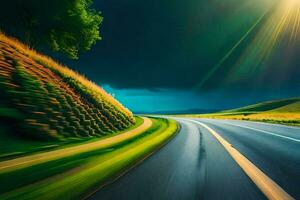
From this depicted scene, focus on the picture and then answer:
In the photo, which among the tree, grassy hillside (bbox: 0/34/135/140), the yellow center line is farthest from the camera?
the tree

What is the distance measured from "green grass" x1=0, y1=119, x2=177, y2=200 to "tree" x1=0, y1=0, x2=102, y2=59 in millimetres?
20306

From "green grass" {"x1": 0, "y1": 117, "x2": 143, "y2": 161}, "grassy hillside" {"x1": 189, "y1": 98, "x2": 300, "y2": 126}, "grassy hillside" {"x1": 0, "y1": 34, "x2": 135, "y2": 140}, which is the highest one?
"grassy hillside" {"x1": 189, "y1": 98, "x2": 300, "y2": 126}

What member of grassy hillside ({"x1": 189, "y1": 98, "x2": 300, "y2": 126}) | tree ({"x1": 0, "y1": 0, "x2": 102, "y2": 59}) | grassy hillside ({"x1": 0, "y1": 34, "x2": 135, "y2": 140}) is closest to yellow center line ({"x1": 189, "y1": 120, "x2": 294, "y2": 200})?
Result: grassy hillside ({"x1": 0, "y1": 34, "x2": 135, "y2": 140})

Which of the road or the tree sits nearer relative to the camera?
the road

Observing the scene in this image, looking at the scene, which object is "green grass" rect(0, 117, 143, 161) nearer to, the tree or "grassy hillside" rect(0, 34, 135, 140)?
"grassy hillside" rect(0, 34, 135, 140)

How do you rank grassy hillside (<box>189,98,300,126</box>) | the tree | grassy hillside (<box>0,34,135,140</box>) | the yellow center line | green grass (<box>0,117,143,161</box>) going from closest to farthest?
the yellow center line → green grass (<box>0,117,143,161</box>) → grassy hillside (<box>0,34,135,140</box>) → the tree → grassy hillside (<box>189,98,300,126</box>)

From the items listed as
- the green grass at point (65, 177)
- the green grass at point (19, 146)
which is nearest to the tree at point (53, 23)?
the green grass at point (19, 146)

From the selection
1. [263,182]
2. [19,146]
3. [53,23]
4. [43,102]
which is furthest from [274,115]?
[263,182]

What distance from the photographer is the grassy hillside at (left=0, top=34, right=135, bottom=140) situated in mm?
9703

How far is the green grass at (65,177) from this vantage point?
458 cm

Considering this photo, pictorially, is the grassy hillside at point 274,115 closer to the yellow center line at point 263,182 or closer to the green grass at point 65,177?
the yellow center line at point 263,182

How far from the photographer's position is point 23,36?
95.3 ft

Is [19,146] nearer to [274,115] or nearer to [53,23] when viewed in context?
[53,23]

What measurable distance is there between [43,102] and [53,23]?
1752 cm
